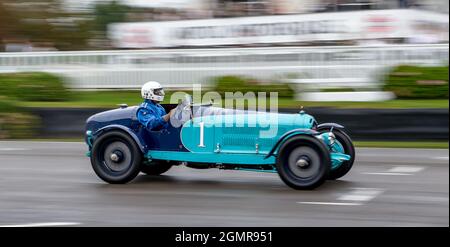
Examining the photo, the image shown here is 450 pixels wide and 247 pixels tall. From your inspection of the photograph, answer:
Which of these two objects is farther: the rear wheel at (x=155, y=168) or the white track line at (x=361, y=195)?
the rear wheel at (x=155, y=168)

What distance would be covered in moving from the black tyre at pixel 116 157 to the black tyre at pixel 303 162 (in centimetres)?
169

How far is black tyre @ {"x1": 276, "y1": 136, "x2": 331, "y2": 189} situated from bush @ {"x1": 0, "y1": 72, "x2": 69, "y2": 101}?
11.1 metres

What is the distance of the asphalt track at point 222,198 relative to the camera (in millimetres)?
6953

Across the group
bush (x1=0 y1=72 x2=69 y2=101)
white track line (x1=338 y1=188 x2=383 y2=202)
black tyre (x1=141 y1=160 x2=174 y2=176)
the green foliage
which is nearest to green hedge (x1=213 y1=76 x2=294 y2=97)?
bush (x1=0 y1=72 x2=69 y2=101)

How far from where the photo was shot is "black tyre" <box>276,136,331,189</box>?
8.15 m

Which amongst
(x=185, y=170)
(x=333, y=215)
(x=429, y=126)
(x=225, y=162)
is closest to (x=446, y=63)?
(x=429, y=126)

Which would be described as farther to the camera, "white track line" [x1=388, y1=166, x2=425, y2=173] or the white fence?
the white fence

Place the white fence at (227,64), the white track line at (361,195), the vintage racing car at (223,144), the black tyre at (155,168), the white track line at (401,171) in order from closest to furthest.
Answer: the white track line at (361,195)
the vintage racing car at (223,144)
the black tyre at (155,168)
the white track line at (401,171)
the white fence at (227,64)

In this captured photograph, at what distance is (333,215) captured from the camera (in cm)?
703

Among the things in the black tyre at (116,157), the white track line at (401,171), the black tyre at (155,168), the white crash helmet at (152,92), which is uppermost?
the white crash helmet at (152,92)

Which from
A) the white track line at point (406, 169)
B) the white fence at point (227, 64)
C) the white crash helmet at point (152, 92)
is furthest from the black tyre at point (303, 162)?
the white fence at point (227, 64)

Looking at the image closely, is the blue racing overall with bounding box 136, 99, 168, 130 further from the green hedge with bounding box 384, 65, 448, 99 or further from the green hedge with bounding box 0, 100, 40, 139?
the green hedge with bounding box 384, 65, 448, 99

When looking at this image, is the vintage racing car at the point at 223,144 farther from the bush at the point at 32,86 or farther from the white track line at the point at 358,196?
the bush at the point at 32,86

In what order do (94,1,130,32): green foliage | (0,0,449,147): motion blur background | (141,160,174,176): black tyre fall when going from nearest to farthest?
(141,160,174,176): black tyre < (0,0,449,147): motion blur background < (94,1,130,32): green foliage
